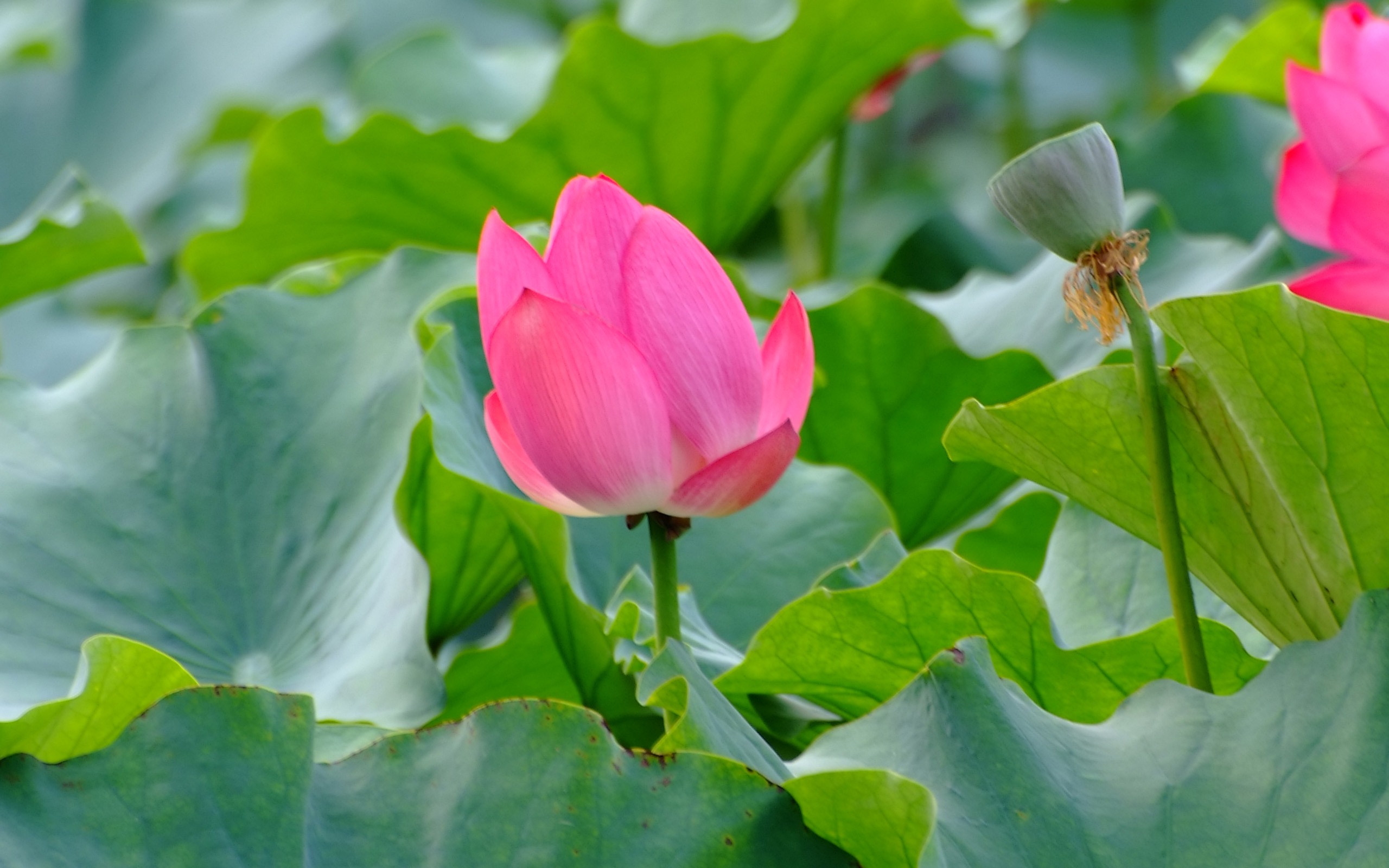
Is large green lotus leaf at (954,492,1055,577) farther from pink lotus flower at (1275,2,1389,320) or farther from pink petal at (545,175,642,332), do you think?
pink petal at (545,175,642,332)

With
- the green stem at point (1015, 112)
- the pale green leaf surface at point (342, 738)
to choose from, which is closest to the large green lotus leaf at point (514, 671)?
the pale green leaf surface at point (342, 738)

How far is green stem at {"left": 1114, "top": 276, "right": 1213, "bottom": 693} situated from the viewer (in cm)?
44

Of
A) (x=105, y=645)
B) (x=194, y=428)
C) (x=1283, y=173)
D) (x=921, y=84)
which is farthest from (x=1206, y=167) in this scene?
(x=921, y=84)

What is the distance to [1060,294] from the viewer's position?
0.89m

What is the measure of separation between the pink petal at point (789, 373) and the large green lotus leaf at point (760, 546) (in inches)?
8.1

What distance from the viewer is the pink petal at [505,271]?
1.57 feet

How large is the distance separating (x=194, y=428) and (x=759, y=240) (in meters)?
1.25

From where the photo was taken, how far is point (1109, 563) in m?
0.64

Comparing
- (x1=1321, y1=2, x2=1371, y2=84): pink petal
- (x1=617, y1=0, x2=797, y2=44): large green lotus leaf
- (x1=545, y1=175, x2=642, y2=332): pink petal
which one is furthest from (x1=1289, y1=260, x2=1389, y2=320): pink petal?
(x1=617, y1=0, x2=797, y2=44): large green lotus leaf

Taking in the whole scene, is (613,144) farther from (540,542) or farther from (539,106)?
(540,542)

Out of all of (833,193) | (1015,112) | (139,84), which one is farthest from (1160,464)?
(139,84)

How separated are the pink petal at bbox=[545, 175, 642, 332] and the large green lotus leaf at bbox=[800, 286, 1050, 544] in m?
0.36

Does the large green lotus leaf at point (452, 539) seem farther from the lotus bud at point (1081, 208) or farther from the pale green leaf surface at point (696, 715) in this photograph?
the lotus bud at point (1081, 208)

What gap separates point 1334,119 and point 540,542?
416mm
